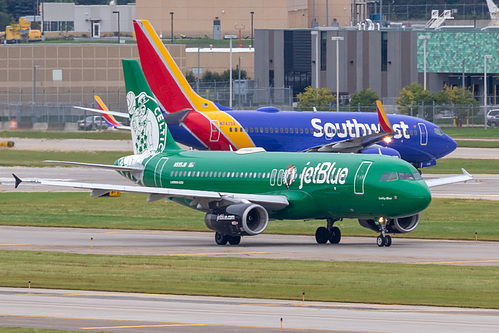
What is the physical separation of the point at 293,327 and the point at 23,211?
33.9 metres

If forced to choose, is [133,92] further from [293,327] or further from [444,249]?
[293,327]

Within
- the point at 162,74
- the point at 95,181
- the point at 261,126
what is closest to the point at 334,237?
the point at 162,74

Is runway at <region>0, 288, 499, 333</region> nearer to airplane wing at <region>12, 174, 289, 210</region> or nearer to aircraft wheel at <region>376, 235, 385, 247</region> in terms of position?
airplane wing at <region>12, 174, 289, 210</region>

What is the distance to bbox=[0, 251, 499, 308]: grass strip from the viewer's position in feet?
95.7

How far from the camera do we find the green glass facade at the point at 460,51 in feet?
464

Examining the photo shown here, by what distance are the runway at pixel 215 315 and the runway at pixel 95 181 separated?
34918mm

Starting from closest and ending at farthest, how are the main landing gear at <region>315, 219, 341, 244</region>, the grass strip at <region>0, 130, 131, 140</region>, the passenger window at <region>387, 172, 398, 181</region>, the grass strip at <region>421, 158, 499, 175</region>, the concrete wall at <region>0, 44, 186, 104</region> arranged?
the passenger window at <region>387, 172, 398, 181</region> < the main landing gear at <region>315, 219, 341, 244</region> < the grass strip at <region>421, 158, 499, 175</region> < the grass strip at <region>0, 130, 131, 140</region> < the concrete wall at <region>0, 44, 186, 104</region>

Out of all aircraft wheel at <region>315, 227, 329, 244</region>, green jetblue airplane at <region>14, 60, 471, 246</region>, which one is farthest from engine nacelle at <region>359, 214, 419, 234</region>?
aircraft wheel at <region>315, 227, 329, 244</region>

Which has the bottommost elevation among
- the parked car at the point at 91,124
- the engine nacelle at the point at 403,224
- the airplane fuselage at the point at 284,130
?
the engine nacelle at the point at 403,224

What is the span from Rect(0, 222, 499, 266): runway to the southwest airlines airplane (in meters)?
18.0

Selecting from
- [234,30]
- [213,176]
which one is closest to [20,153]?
[213,176]

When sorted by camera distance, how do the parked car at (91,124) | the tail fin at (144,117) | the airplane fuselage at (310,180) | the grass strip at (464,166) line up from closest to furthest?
the airplane fuselage at (310,180) < the tail fin at (144,117) < the grass strip at (464,166) < the parked car at (91,124)

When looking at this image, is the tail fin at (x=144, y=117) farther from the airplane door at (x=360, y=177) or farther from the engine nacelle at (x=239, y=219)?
the airplane door at (x=360, y=177)

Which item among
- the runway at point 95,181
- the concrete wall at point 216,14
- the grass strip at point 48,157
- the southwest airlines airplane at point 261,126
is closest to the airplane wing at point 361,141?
the southwest airlines airplane at point 261,126
